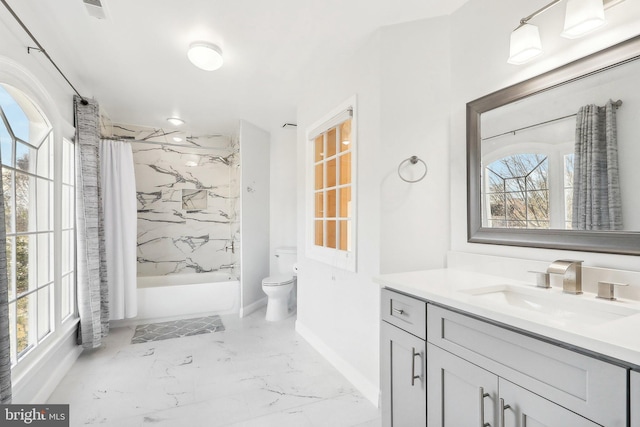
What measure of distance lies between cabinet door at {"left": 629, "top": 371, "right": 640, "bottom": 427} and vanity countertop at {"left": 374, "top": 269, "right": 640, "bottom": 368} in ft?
0.09

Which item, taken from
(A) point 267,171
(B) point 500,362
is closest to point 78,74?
(A) point 267,171

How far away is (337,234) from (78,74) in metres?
2.56

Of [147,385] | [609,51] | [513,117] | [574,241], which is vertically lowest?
[147,385]

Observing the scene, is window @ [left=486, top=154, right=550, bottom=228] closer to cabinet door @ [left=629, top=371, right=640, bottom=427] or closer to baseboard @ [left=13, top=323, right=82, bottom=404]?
cabinet door @ [left=629, top=371, right=640, bottom=427]

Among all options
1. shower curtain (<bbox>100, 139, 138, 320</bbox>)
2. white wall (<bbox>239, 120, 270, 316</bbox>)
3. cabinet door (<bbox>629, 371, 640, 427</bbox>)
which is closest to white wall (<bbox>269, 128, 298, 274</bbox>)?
white wall (<bbox>239, 120, 270, 316</bbox>)

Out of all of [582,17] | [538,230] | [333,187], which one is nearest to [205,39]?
[333,187]

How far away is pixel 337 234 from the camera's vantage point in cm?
253

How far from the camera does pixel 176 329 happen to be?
3.38m

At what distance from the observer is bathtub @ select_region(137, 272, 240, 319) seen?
3605 millimetres

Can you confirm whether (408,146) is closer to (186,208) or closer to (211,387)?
(211,387)

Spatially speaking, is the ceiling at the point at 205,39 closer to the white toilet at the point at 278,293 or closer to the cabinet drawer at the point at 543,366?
the cabinet drawer at the point at 543,366

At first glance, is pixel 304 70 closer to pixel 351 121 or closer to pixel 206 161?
pixel 351 121

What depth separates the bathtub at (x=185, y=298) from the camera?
3605mm

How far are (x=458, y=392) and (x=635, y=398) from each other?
0.54 m
